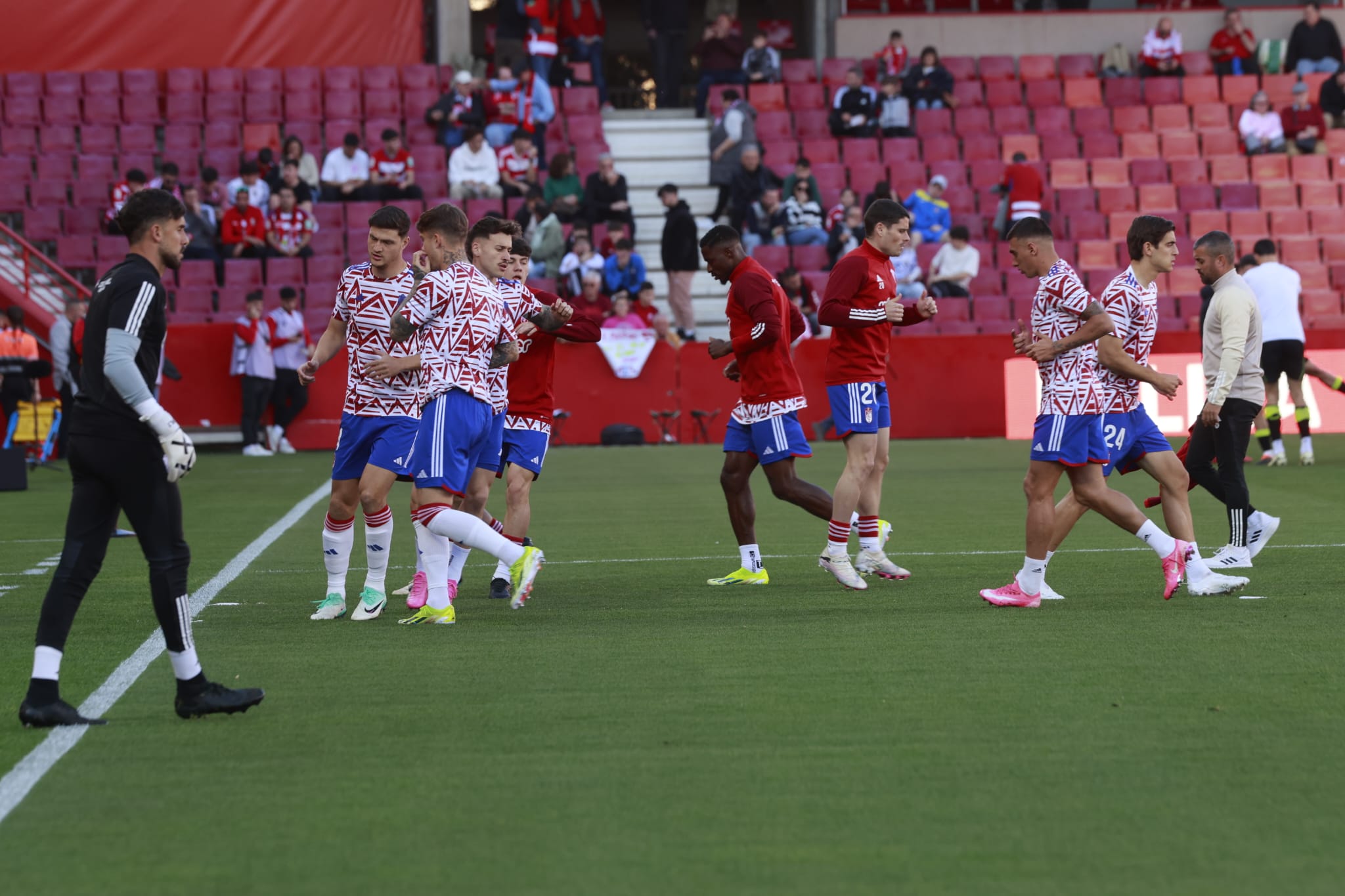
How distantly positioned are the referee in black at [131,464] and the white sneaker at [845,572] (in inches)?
146

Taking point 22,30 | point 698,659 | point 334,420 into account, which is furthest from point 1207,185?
point 698,659

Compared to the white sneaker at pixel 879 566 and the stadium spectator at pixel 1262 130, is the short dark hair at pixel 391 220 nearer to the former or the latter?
the white sneaker at pixel 879 566

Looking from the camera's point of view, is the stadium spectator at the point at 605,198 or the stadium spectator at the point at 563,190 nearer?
the stadium spectator at the point at 563,190

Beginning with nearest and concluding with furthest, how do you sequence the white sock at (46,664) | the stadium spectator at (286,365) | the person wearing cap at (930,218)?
the white sock at (46,664) < the stadium spectator at (286,365) < the person wearing cap at (930,218)

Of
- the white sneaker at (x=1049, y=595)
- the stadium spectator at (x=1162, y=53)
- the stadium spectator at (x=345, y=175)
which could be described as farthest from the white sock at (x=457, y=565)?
the stadium spectator at (x=1162, y=53)

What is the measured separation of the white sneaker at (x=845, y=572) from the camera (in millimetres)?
8398

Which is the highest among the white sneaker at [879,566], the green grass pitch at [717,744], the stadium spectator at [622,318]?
the stadium spectator at [622,318]

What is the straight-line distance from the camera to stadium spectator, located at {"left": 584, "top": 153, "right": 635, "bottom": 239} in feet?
78.1

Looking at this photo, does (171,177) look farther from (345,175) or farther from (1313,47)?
(1313,47)

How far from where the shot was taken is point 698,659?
6.49m

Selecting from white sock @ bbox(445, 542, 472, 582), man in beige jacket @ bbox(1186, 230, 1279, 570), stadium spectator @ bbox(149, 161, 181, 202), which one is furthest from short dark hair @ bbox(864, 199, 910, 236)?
stadium spectator @ bbox(149, 161, 181, 202)

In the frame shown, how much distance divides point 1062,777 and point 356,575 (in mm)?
5688

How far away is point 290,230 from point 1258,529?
17105 millimetres

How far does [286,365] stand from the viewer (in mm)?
21094
